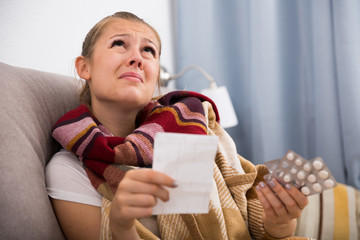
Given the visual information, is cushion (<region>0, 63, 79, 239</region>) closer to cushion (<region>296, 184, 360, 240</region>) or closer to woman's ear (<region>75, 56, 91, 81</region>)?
woman's ear (<region>75, 56, 91, 81</region>)

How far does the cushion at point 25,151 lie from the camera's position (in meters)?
0.55

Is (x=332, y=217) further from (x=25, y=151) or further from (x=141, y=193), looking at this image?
(x=25, y=151)

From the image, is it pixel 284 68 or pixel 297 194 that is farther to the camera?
pixel 284 68

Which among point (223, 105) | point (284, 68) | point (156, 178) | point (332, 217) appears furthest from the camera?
point (284, 68)

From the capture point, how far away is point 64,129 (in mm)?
750

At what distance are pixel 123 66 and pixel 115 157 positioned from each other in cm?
25

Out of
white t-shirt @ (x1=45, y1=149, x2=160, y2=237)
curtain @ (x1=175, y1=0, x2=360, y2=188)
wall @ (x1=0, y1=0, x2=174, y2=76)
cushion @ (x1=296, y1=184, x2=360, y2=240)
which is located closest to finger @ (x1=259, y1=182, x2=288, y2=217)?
white t-shirt @ (x1=45, y1=149, x2=160, y2=237)

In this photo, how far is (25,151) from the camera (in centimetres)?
63

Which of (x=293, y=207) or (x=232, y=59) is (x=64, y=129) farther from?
(x=232, y=59)

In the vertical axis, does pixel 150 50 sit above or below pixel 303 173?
above

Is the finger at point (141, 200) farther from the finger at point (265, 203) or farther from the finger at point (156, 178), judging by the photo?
the finger at point (265, 203)

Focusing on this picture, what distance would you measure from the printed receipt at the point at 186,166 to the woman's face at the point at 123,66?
1.21ft

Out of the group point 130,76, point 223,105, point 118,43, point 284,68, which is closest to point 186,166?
point 130,76

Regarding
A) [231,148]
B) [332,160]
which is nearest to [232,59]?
[332,160]
